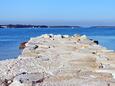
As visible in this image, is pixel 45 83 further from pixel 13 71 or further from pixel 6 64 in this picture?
pixel 6 64

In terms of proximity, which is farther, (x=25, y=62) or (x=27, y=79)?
(x=25, y=62)

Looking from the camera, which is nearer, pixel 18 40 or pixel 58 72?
pixel 58 72

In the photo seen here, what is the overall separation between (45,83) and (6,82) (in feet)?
2.50

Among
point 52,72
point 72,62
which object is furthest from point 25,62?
point 52,72

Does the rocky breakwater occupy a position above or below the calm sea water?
above

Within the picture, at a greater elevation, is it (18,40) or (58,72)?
(58,72)

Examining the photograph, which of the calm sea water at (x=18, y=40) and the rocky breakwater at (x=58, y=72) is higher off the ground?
the rocky breakwater at (x=58, y=72)

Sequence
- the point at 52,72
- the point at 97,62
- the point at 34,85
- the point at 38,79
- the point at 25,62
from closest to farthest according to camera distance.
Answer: the point at 34,85 → the point at 38,79 → the point at 52,72 → the point at 97,62 → the point at 25,62

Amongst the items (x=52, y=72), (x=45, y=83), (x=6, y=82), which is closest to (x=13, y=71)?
(x=52, y=72)

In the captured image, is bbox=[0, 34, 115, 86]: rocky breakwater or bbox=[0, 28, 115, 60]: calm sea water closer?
bbox=[0, 34, 115, 86]: rocky breakwater

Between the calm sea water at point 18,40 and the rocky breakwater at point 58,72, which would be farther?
the calm sea water at point 18,40

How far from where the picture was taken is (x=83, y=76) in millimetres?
6805

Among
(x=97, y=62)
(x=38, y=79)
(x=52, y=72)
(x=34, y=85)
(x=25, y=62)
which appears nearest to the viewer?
(x=34, y=85)

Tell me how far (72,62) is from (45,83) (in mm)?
2624
